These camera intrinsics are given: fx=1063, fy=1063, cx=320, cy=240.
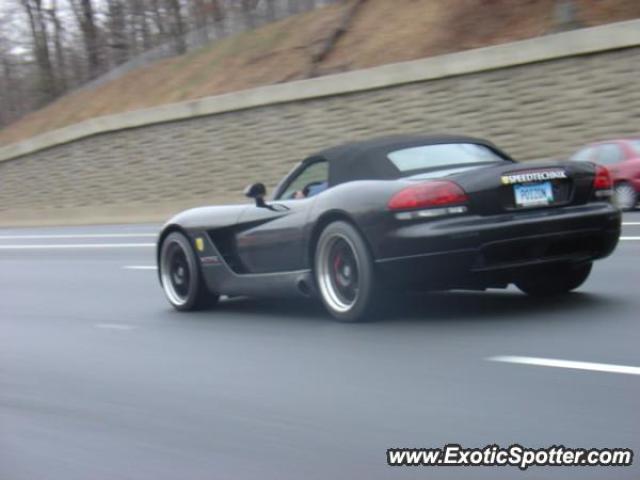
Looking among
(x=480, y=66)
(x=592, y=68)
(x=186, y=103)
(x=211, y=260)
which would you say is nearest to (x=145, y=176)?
(x=186, y=103)

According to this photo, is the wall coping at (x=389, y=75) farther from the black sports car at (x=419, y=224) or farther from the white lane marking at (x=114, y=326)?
the white lane marking at (x=114, y=326)

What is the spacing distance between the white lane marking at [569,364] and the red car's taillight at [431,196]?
121 centimetres

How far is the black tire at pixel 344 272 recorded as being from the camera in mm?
7117

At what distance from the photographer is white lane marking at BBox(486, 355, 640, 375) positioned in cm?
556

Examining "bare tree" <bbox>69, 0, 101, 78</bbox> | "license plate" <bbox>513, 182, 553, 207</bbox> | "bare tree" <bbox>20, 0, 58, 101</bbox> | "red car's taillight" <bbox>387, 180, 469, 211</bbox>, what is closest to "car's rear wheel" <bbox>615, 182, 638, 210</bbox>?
"license plate" <bbox>513, 182, 553, 207</bbox>

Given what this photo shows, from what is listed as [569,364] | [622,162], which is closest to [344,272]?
[569,364]

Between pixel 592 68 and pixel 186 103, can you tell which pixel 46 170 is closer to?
pixel 186 103

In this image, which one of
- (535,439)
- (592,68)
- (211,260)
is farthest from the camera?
(592,68)

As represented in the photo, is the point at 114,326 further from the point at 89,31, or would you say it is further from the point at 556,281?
the point at 89,31

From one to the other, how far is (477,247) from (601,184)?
4.02ft

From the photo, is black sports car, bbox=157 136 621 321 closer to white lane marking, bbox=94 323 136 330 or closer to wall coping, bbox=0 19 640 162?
white lane marking, bbox=94 323 136 330

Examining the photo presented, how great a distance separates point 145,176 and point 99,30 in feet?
64.2

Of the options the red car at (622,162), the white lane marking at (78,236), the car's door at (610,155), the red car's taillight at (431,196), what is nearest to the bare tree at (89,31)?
the white lane marking at (78,236)

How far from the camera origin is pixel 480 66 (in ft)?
78.2
